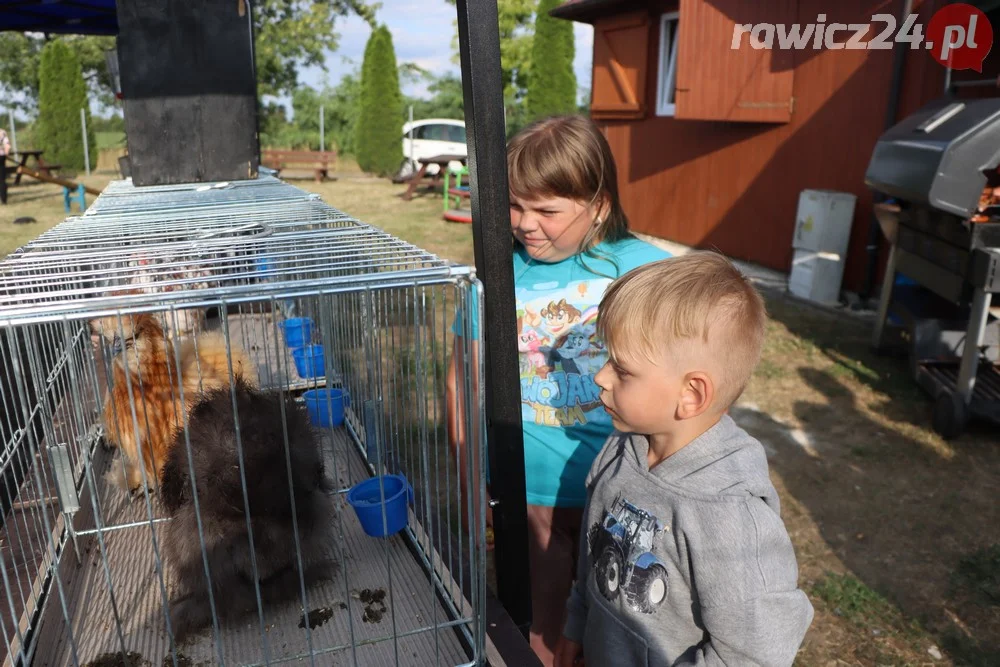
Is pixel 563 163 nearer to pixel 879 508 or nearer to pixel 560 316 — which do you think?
pixel 560 316

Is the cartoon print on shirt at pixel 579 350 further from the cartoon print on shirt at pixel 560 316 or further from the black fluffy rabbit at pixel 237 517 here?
the black fluffy rabbit at pixel 237 517

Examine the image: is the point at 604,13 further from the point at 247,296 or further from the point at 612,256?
the point at 247,296

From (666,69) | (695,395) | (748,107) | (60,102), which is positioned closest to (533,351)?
(695,395)

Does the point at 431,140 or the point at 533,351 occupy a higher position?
the point at 431,140

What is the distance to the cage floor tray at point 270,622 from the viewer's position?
1325 millimetres

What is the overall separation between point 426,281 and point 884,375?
4.62m

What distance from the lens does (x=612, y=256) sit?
5.42 ft

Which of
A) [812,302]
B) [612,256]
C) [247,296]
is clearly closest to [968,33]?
[812,302]

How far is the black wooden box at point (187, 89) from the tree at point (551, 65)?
15091 millimetres

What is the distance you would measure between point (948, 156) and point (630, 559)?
135 inches

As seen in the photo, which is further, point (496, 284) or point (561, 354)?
point (561, 354)

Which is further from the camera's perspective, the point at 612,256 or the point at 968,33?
the point at 968,33

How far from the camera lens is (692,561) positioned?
1.12 metres

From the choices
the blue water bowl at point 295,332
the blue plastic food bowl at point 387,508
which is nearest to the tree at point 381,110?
the blue water bowl at point 295,332
